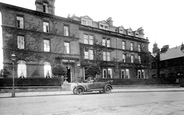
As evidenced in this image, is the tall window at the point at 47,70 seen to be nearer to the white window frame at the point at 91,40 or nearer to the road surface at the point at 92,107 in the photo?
the white window frame at the point at 91,40

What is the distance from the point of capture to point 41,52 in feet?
72.5

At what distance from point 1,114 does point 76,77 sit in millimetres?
18154

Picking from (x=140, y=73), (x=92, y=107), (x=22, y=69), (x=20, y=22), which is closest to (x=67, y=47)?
(x=22, y=69)

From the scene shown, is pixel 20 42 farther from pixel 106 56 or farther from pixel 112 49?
pixel 112 49

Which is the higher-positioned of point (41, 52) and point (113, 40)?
point (113, 40)

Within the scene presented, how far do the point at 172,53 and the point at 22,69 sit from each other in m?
41.3

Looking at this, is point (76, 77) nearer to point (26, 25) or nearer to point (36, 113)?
point (26, 25)

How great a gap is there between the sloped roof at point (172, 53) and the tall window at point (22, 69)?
128 feet

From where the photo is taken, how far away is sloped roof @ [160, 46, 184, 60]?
39737 mm

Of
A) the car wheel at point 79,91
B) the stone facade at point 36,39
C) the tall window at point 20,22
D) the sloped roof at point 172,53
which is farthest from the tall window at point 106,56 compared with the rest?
the sloped roof at point 172,53

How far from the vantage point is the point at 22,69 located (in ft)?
66.5

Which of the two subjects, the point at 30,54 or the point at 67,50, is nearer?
the point at 30,54

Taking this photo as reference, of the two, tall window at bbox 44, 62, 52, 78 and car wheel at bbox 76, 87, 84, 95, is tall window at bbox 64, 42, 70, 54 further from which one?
car wheel at bbox 76, 87, 84, 95

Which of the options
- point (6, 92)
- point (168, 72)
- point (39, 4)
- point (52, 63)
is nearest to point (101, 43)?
point (52, 63)
